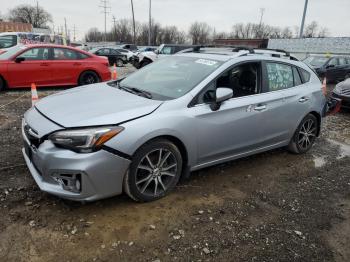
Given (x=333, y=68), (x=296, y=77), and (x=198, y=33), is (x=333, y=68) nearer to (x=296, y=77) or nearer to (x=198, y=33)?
(x=296, y=77)

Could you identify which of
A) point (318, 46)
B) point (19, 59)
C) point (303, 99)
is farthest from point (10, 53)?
point (318, 46)

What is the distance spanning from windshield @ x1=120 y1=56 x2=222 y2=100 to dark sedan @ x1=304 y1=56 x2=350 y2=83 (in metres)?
13.5

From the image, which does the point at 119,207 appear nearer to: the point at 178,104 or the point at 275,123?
the point at 178,104

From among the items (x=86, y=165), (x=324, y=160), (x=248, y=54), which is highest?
(x=248, y=54)

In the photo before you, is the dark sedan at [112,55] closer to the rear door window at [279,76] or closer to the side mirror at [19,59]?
the side mirror at [19,59]

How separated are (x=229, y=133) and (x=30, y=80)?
756 cm

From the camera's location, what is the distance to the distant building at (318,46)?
25453 millimetres

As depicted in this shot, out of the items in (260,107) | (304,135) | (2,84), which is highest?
(260,107)

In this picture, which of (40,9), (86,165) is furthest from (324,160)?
(40,9)

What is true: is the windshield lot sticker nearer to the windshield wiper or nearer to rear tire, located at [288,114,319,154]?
the windshield wiper

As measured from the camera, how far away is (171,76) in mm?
4277

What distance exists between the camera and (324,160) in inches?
213

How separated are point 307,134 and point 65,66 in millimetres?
7631

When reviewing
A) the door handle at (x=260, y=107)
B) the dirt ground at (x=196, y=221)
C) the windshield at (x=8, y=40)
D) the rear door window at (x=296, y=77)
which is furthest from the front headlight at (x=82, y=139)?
the windshield at (x=8, y=40)
